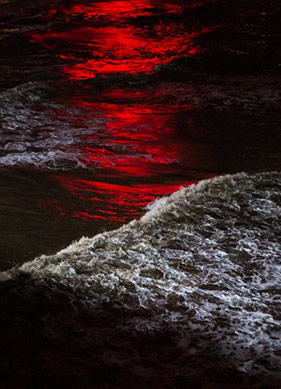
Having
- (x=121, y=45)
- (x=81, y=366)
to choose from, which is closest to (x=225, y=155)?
(x=81, y=366)

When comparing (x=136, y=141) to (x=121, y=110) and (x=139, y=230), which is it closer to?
(x=121, y=110)

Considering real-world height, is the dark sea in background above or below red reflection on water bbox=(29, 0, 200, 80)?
below

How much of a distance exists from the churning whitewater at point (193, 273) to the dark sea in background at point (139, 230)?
13mm

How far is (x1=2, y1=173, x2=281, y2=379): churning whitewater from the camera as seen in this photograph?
3.59m

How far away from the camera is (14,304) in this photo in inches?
142

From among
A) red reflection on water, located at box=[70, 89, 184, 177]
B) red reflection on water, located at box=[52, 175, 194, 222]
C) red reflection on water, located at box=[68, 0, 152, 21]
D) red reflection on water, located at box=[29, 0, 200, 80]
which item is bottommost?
red reflection on water, located at box=[70, 89, 184, 177]

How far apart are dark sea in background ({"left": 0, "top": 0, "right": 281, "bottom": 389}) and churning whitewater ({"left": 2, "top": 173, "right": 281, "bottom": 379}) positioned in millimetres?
13

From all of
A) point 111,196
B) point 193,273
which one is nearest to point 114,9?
point 111,196

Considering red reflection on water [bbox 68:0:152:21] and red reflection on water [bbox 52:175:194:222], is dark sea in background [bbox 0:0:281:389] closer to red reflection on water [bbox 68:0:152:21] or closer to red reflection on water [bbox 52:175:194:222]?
red reflection on water [bbox 52:175:194:222]

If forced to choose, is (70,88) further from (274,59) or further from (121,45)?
(274,59)

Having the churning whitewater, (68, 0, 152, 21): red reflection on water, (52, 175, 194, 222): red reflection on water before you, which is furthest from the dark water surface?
(68, 0, 152, 21): red reflection on water

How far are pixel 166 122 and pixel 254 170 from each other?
2.58 meters

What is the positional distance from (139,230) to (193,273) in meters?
0.81

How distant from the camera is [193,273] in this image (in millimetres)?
4312
